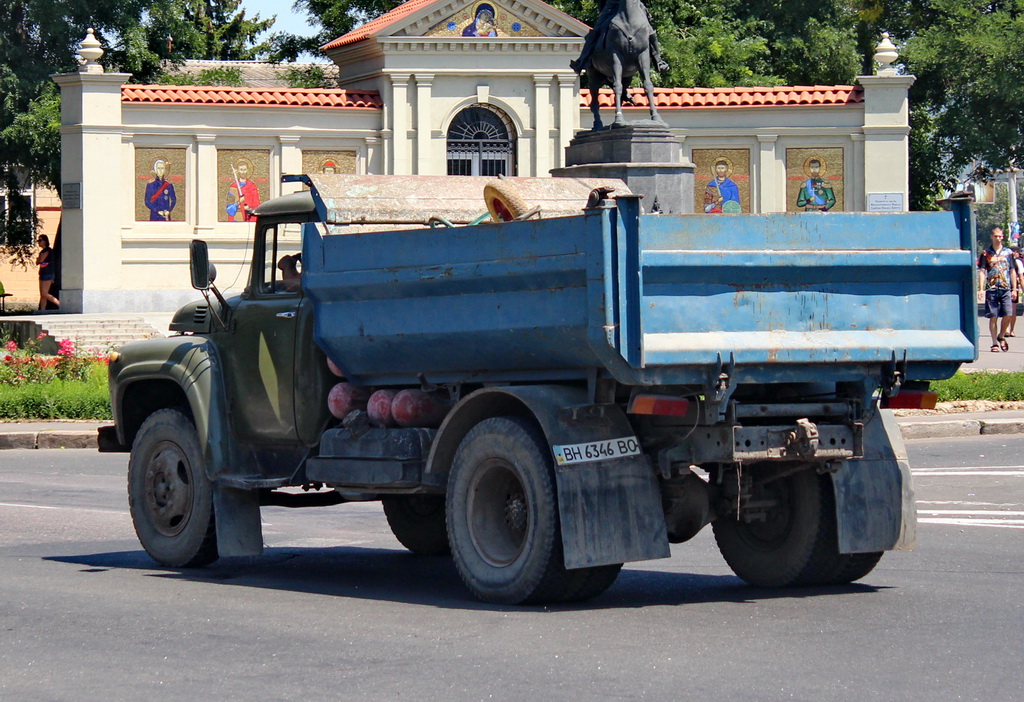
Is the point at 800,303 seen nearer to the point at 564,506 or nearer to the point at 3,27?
the point at 564,506

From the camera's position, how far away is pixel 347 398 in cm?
923

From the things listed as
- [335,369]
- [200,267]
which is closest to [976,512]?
[335,369]

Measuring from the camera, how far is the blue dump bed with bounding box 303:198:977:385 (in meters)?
7.51

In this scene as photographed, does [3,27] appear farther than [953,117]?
No

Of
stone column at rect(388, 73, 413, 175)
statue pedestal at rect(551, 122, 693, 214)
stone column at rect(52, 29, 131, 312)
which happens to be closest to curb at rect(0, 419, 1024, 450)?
statue pedestal at rect(551, 122, 693, 214)

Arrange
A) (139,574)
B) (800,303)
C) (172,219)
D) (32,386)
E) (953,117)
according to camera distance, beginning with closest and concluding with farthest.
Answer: (800,303)
(139,574)
(32,386)
(172,219)
(953,117)

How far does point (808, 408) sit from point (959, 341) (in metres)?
0.87

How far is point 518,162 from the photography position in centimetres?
3534

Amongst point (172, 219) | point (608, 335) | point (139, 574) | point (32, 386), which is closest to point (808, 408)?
point (608, 335)

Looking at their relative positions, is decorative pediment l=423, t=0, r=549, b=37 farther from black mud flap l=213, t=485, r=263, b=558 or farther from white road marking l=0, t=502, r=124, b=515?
black mud flap l=213, t=485, r=263, b=558

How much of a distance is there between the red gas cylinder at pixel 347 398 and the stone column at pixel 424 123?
25591 millimetres

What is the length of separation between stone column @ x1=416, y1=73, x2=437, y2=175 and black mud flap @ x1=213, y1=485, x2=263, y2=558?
2526 cm

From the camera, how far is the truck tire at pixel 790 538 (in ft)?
28.0

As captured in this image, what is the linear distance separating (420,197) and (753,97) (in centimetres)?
2569
